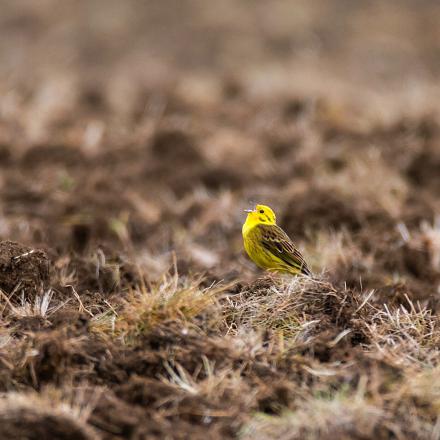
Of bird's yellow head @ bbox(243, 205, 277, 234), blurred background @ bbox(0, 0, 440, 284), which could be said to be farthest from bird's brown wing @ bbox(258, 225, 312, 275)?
blurred background @ bbox(0, 0, 440, 284)

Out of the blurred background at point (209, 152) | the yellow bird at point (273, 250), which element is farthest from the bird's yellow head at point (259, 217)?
the blurred background at point (209, 152)

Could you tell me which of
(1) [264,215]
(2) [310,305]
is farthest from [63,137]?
(2) [310,305]

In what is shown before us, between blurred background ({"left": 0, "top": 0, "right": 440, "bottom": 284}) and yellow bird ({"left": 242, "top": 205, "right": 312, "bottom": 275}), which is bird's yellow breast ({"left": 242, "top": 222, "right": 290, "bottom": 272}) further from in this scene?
blurred background ({"left": 0, "top": 0, "right": 440, "bottom": 284})

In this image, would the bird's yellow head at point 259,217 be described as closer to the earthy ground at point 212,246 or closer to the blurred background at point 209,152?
the earthy ground at point 212,246

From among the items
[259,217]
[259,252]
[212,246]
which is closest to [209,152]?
[212,246]

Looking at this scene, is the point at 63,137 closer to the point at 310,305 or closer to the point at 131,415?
the point at 310,305
